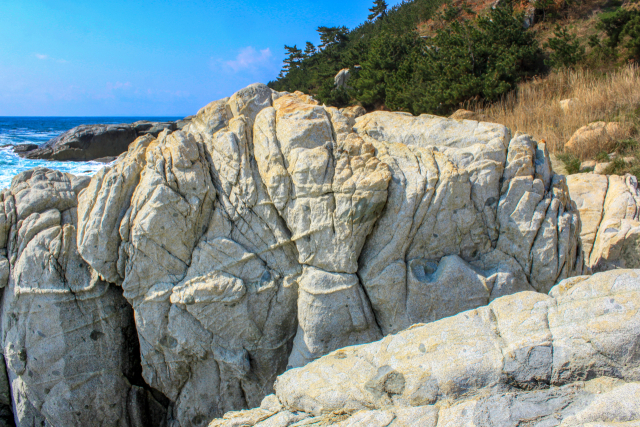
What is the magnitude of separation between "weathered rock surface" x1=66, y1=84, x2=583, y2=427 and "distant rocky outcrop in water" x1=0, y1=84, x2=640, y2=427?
0.02 metres

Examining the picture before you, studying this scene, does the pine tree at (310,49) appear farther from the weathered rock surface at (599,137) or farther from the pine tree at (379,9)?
the weathered rock surface at (599,137)

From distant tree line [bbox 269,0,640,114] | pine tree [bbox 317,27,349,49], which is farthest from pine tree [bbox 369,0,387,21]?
distant tree line [bbox 269,0,640,114]

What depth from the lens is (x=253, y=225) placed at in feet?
15.1

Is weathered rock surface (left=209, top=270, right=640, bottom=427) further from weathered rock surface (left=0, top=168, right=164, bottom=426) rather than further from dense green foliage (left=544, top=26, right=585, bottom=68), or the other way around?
dense green foliage (left=544, top=26, right=585, bottom=68)

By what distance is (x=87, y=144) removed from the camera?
91.3 feet

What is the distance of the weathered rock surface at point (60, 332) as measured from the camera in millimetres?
4754

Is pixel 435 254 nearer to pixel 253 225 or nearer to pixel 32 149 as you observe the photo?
pixel 253 225

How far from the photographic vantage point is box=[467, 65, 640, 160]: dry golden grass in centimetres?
931

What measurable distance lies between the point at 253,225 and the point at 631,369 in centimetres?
352

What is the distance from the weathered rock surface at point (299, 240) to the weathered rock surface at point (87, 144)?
79.6 feet

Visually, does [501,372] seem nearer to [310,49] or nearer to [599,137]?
[599,137]

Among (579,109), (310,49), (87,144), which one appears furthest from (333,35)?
(579,109)

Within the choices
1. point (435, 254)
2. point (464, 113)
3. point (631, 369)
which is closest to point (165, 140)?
point (435, 254)

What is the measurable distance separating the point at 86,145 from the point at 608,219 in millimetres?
30177
